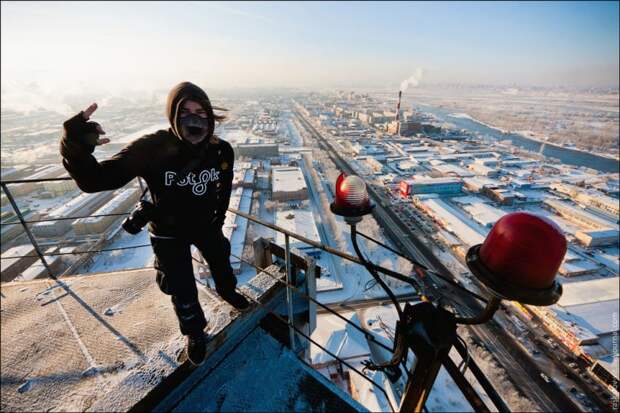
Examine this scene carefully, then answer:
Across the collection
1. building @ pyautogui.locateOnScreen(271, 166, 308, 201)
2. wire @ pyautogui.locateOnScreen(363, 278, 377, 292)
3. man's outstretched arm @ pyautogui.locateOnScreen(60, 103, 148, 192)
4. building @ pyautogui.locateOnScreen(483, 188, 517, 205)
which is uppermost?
man's outstretched arm @ pyautogui.locateOnScreen(60, 103, 148, 192)

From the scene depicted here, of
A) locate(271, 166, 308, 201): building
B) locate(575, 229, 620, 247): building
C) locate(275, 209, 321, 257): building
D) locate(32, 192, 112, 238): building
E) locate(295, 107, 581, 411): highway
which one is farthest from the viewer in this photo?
locate(271, 166, 308, 201): building

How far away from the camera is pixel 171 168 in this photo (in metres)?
1.91

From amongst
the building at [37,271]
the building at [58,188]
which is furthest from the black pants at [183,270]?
the building at [58,188]

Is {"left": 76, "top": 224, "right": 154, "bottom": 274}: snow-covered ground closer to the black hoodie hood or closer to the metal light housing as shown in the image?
the black hoodie hood

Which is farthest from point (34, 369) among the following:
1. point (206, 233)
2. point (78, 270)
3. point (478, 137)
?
point (478, 137)

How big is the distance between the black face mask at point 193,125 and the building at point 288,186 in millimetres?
23240

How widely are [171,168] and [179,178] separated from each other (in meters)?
0.09

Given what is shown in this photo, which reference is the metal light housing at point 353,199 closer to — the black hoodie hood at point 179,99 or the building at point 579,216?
the black hoodie hood at point 179,99

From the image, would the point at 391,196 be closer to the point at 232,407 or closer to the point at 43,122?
the point at 232,407

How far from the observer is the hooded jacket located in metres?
1.50

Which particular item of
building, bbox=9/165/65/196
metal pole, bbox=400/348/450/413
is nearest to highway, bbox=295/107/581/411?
metal pole, bbox=400/348/450/413

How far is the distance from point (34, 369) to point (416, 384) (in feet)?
10.5

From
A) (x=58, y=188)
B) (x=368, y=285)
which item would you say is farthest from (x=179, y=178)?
(x=58, y=188)

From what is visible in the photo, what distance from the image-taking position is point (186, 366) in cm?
216
